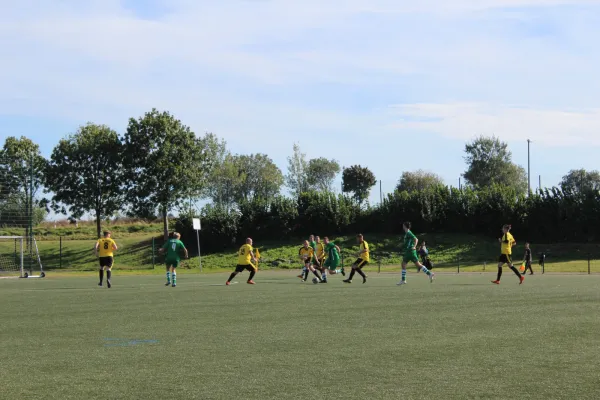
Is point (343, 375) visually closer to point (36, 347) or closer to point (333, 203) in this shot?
point (36, 347)

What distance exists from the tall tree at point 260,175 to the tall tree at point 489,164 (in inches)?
1156

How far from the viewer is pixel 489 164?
349 feet

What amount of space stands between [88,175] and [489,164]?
2510 inches

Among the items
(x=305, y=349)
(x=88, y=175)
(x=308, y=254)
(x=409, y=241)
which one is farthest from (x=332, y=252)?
(x=88, y=175)

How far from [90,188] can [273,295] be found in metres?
43.9

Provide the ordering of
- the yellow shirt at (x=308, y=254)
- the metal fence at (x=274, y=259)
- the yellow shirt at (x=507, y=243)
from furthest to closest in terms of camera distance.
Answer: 1. the metal fence at (x=274, y=259)
2. the yellow shirt at (x=308, y=254)
3. the yellow shirt at (x=507, y=243)

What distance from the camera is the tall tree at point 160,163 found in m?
59.0

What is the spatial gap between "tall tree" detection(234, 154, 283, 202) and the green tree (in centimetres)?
3428

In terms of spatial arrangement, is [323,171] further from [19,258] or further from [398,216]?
[19,258]

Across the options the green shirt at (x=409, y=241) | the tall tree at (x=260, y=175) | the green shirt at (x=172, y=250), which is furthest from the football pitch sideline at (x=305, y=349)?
the tall tree at (x=260, y=175)

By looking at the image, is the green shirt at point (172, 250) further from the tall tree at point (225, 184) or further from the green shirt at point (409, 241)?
the tall tree at point (225, 184)

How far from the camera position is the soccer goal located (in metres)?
38.8

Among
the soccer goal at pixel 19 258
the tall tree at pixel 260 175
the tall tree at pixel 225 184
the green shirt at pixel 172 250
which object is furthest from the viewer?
the tall tree at pixel 260 175

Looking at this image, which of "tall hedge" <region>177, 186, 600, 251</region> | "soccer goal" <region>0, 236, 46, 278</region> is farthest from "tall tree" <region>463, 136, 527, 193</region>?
"soccer goal" <region>0, 236, 46, 278</region>
